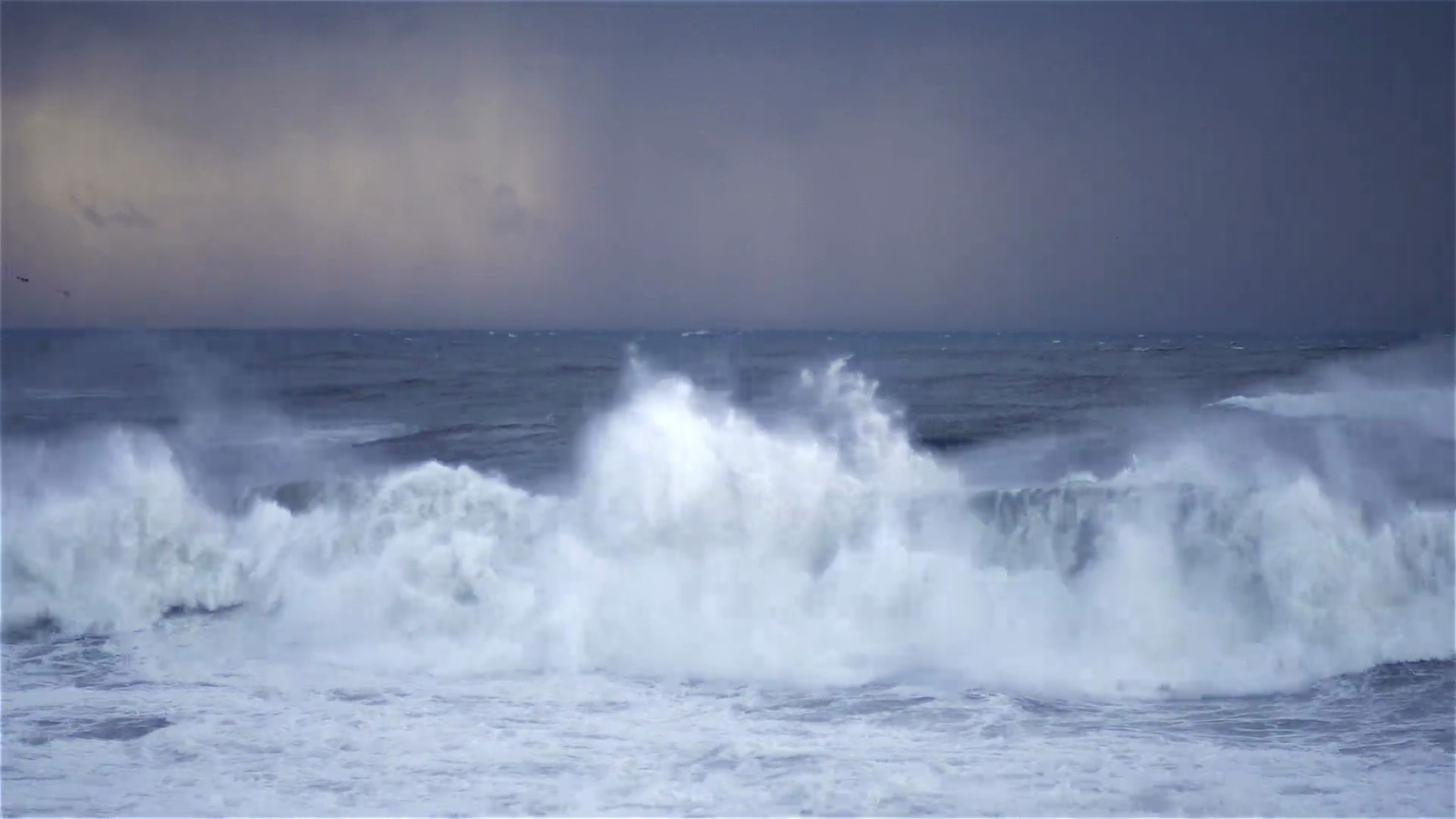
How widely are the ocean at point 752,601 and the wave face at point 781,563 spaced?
0.03m

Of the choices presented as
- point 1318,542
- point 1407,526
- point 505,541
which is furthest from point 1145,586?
point 505,541

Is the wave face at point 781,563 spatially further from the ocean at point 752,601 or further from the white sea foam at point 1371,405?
the white sea foam at point 1371,405

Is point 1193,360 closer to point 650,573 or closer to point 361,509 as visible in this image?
point 650,573

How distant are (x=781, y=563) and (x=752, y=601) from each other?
0.39 metres

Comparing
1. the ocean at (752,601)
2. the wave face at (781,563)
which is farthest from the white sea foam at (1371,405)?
the wave face at (781,563)

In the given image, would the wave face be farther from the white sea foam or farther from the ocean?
the white sea foam

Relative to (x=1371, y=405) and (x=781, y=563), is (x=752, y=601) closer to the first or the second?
(x=781, y=563)

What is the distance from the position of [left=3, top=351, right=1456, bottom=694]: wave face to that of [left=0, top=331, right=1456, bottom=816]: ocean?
0.03 metres

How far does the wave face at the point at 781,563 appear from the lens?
19.9ft

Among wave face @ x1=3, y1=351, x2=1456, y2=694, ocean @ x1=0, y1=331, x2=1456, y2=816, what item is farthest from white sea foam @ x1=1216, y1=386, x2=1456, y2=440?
wave face @ x1=3, y1=351, x2=1456, y2=694

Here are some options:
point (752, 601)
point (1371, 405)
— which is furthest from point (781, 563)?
point (1371, 405)

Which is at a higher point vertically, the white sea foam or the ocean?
the white sea foam

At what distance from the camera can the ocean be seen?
4617 mm

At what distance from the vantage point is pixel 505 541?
7.17 m
